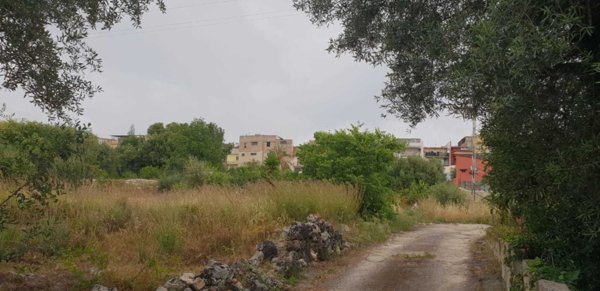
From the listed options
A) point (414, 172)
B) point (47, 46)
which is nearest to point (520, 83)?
point (47, 46)

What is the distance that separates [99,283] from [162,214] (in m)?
4.31

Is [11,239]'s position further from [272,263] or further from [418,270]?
[418,270]

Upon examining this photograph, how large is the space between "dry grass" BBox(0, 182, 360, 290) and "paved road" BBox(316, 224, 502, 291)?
1.90 m

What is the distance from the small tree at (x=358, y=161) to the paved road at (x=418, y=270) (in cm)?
339

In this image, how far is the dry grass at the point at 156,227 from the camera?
8164 millimetres

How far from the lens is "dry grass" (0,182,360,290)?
8.16 meters

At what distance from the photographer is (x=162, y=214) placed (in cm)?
1107

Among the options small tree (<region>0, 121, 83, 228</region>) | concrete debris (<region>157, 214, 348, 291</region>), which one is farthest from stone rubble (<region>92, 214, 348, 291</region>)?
small tree (<region>0, 121, 83, 228</region>)

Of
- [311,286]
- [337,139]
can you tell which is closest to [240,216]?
[311,286]

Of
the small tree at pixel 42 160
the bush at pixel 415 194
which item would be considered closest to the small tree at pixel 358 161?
the small tree at pixel 42 160

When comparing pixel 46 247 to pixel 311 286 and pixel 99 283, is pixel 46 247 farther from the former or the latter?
pixel 311 286

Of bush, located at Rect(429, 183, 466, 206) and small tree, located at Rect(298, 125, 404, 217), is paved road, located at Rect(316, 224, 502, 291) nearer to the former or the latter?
small tree, located at Rect(298, 125, 404, 217)

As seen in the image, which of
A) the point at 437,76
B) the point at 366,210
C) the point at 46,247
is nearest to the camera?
the point at 437,76

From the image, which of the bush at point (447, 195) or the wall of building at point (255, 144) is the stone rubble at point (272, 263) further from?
the wall of building at point (255, 144)
